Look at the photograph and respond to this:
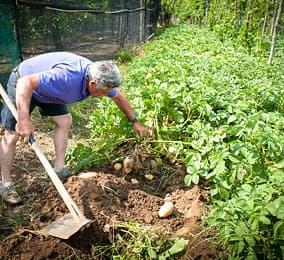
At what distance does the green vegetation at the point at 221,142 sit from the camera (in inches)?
73.0

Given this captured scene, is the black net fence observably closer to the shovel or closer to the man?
the man

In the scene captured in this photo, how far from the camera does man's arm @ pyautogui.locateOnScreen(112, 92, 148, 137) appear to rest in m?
2.95

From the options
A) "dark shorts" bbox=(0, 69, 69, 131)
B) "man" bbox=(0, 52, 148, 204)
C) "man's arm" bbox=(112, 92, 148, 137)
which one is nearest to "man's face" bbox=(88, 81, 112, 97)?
"man" bbox=(0, 52, 148, 204)

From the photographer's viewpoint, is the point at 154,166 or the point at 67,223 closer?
the point at 67,223

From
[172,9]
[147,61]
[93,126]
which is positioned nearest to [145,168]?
[93,126]

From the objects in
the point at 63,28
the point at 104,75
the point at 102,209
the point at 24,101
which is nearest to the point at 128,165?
the point at 102,209

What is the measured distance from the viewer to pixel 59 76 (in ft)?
8.18

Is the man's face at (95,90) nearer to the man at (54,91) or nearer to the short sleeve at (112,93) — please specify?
the man at (54,91)

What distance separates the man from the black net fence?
175cm

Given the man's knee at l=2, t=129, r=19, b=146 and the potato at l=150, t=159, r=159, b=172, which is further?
the potato at l=150, t=159, r=159, b=172

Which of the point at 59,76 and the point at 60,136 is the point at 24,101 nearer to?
the point at 59,76

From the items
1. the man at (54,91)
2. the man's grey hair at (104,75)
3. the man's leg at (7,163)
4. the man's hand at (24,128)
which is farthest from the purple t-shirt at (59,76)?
the man's leg at (7,163)

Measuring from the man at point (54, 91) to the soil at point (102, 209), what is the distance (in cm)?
21

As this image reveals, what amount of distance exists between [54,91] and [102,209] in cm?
87
